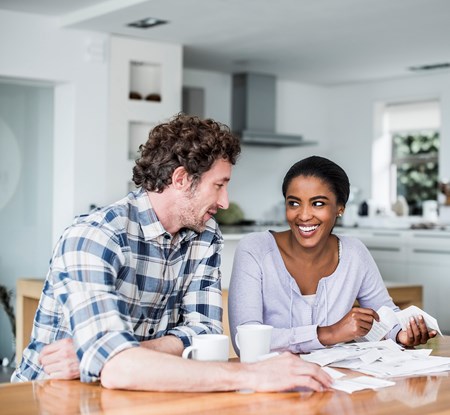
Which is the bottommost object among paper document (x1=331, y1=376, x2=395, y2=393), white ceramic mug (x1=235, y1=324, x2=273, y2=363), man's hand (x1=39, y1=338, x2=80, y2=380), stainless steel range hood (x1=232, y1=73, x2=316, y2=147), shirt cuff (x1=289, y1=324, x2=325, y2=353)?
shirt cuff (x1=289, y1=324, x2=325, y2=353)

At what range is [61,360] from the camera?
1.79 meters

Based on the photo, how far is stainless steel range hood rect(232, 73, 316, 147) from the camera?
7.88 m

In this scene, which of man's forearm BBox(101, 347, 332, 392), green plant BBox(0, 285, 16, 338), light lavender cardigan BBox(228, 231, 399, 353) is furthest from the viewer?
green plant BBox(0, 285, 16, 338)

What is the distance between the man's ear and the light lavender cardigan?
53 cm

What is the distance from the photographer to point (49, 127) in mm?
6215

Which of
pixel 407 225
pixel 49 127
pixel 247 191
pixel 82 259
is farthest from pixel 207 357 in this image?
pixel 247 191

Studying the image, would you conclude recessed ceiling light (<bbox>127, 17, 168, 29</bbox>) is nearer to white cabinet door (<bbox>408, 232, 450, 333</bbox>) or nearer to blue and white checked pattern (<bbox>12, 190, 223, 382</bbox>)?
white cabinet door (<bbox>408, 232, 450, 333</bbox>)

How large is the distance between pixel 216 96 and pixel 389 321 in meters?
5.92

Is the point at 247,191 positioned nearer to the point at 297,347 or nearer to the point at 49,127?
the point at 49,127

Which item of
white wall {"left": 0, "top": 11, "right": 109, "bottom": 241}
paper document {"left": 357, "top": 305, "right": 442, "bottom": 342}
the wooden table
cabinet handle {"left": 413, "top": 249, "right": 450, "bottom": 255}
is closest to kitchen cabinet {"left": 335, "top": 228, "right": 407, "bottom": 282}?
cabinet handle {"left": 413, "top": 249, "right": 450, "bottom": 255}

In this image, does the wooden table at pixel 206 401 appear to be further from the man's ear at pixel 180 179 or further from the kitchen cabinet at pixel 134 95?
the kitchen cabinet at pixel 134 95

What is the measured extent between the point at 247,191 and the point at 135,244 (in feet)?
20.5

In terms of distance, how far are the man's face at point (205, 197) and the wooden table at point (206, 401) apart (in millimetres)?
555

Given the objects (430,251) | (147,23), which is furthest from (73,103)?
(430,251)
